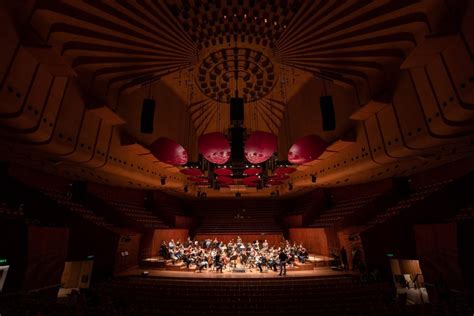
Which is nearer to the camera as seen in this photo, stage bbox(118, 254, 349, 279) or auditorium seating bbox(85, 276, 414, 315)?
auditorium seating bbox(85, 276, 414, 315)

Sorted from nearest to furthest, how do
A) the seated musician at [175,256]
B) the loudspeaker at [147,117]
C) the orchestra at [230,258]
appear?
the loudspeaker at [147,117] < the orchestra at [230,258] < the seated musician at [175,256]

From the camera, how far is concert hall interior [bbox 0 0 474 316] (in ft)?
16.9

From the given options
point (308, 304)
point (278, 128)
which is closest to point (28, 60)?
point (308, 304)

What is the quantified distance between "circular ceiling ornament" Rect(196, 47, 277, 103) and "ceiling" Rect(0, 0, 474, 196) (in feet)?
0.18

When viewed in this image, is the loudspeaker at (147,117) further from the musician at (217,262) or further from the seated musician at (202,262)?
the musician at (217,262)

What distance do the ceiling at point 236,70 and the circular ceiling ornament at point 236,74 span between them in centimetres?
6

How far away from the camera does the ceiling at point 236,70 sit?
16.9ft

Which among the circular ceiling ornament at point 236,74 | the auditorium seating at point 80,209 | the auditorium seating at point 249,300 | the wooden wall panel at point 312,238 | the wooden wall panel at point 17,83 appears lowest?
the auditorium seating at point 249,300

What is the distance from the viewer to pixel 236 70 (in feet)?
30.7

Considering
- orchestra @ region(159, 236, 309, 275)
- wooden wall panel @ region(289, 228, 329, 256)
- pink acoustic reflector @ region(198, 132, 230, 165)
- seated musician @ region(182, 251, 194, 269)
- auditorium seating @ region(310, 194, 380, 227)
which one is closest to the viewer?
pink acoustic reflector @ region(198, 132, 230, 165)

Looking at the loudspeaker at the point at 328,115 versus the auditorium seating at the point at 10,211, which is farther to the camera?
the loudspeaker at the point at 328,115

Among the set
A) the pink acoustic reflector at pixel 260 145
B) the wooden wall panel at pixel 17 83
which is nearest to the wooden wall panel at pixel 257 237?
the pink acoustic reflector at pixel 260 145

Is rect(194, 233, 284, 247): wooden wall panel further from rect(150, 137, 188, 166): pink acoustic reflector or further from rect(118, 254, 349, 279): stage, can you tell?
rect(150, 137, 188, 166): pink acoustic reflector

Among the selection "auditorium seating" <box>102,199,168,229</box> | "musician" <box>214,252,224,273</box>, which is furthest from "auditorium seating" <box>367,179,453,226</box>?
"auditorium seating" <box>102,199,168,229</box>
